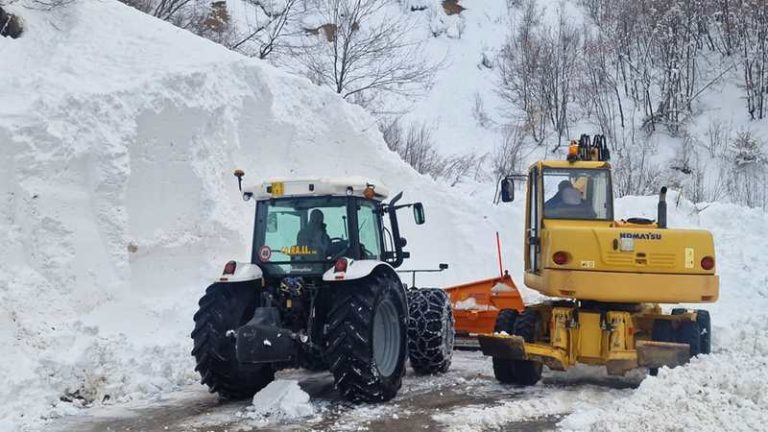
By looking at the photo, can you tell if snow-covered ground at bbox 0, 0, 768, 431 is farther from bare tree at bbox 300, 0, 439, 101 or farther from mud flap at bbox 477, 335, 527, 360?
bare tree at bbox 300, 0, 439, 101

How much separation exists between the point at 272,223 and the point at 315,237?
508mm

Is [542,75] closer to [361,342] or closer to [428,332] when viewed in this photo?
[428,332]

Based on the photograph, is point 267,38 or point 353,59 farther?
point 267,38

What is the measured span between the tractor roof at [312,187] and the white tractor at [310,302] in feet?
0.03

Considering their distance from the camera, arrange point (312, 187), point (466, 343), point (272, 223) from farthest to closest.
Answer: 1. point (466, 343)
2. point (272, 223)
3. point (312, 187)

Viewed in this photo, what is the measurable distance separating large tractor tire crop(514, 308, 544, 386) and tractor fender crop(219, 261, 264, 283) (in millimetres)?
2852

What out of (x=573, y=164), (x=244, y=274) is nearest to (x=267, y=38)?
(x=573, y=164)

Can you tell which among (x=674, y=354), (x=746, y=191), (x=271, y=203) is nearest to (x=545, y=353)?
(x=674, y=354)

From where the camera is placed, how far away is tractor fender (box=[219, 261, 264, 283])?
7.39 m

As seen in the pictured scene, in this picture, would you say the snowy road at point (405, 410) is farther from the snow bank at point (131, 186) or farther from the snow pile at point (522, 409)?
the snow bank at point (131, 186)

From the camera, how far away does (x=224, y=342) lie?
7160 millimetres

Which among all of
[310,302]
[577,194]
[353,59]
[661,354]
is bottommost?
[661,354]

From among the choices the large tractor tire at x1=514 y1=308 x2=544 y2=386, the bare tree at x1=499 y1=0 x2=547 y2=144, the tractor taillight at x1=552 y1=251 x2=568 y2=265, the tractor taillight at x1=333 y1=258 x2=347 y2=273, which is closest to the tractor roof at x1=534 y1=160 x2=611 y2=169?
the tractor taillight at x1=552 y1=251 x2=568 y2=265

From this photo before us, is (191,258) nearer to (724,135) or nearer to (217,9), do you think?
(217,9)
